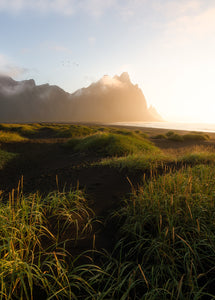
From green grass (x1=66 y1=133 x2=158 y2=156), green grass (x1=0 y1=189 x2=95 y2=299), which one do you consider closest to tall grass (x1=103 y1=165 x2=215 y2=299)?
green grass (x1=0 y1=189 x2=95 y2=299)

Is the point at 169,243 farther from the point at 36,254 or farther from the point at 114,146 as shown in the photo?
Answer: the point at 114,146

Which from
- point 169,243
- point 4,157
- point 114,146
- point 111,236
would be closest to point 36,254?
point 111,236

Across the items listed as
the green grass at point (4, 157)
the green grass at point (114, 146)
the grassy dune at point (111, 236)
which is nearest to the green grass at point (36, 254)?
the grassy dune at point (111, 236)

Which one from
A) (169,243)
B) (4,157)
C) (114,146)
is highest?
(114,146)

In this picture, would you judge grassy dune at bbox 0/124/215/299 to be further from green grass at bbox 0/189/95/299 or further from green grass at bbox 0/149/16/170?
green grass at bbox 0/149/16/170

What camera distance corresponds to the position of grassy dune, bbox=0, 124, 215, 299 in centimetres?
177

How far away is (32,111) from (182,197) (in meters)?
206

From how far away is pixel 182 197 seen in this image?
3.17m

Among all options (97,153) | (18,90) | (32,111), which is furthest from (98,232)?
(18,90)

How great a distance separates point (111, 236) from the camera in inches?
108

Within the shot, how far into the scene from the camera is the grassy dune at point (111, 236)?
1.77m

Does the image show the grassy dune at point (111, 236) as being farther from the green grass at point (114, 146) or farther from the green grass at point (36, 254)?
the green grass at point (114, 146)

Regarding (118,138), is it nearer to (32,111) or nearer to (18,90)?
(32,111)

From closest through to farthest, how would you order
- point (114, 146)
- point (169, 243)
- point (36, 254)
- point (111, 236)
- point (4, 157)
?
point (169, 243) < point (36, 254) < point (111, 236) < point (4, 157) < point (114, 146)
